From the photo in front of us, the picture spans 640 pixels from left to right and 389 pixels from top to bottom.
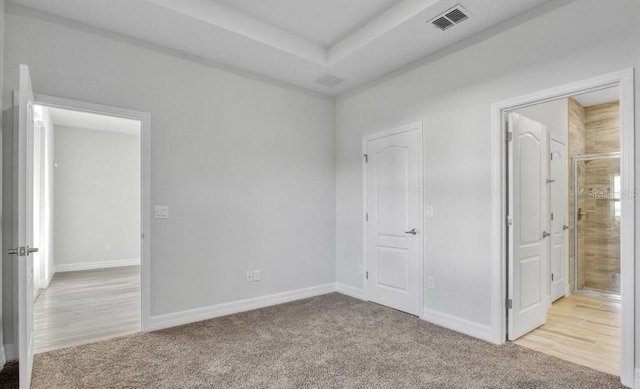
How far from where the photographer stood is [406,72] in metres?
3.87

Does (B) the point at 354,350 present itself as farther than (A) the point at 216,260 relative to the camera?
No

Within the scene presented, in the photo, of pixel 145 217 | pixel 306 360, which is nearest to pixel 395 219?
pixel 306 360

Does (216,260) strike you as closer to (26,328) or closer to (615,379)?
(26,328)

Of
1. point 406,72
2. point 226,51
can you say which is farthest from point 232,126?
point 406,72

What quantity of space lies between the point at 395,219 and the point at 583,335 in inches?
82.6

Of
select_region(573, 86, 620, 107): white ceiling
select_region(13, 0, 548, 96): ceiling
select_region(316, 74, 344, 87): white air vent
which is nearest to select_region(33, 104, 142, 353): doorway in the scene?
select_region(13, 0, 548, 96): ceiling

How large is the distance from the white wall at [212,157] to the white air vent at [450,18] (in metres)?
2.05

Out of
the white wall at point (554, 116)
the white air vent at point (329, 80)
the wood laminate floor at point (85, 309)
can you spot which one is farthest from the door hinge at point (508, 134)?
the wood laminate floor at point (85, 309)

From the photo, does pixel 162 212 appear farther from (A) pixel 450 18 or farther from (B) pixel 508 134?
(B) pixel 508 134

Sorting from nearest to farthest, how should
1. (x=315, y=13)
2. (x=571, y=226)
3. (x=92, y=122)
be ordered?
1. (x=315, y=13)
2. (x=571, y=226)
3. (x=92, y=122)

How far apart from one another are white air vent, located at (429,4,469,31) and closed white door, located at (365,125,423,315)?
104 cm

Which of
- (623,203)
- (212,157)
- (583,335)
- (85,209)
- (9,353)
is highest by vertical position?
(212,157)

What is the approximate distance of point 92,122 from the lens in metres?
6.20

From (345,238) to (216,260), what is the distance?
1808mm
